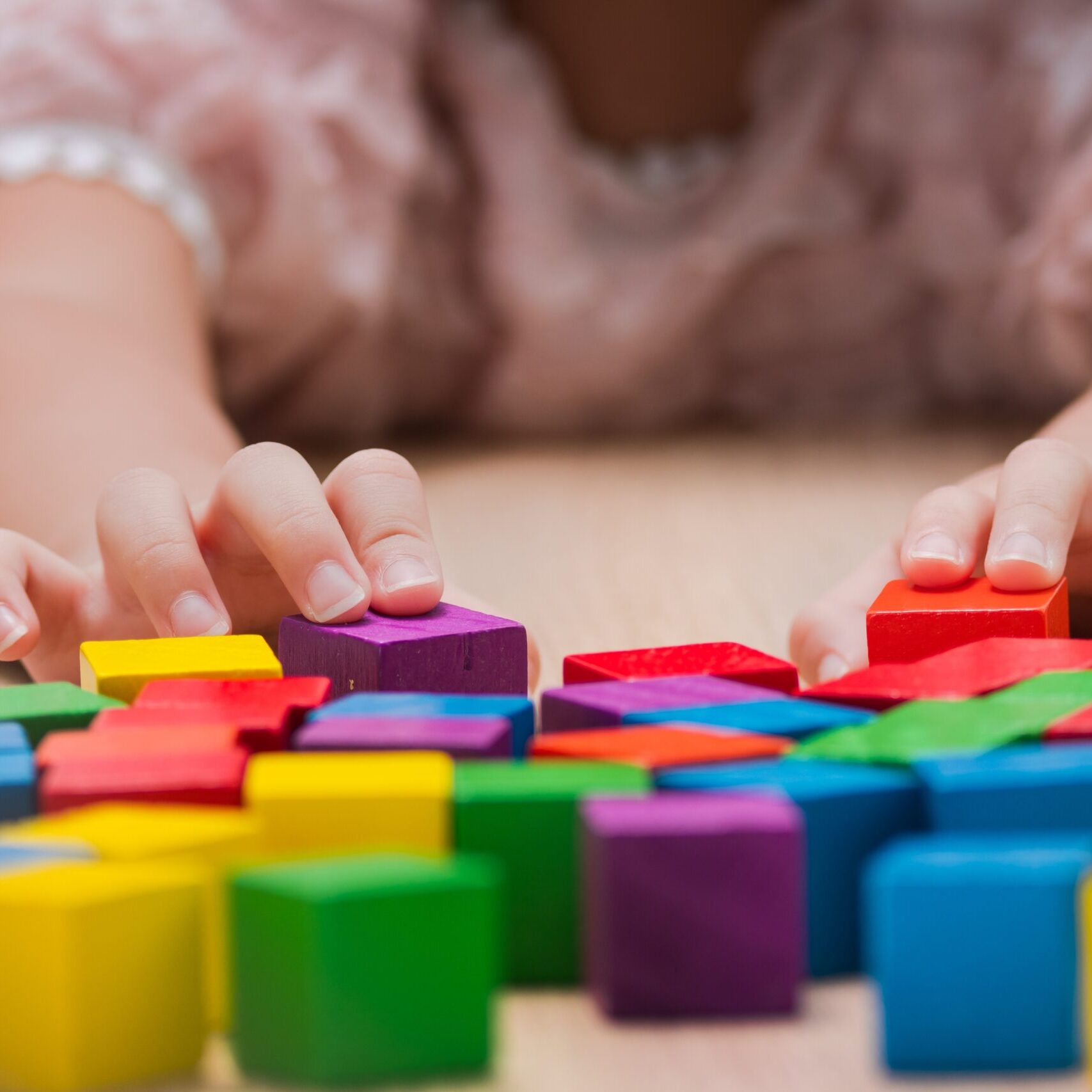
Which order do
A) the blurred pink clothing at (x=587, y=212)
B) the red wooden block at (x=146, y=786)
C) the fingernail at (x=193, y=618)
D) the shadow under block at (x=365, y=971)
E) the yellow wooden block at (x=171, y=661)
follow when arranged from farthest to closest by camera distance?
the blurred pink clothing at (x=587, y=212)
the fingernail at (x=193, y=618)
the yellow wooden block at (x=171, y=661)
the red wooden block at (x=146, y=786)
the shadow under block at (x=365, y=971)

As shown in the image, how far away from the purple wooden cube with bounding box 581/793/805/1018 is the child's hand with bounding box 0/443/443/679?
0.30m

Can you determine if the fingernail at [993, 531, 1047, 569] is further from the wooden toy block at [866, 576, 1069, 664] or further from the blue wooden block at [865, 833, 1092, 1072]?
the blue wooden block at [865, 833, 1092, 1072]

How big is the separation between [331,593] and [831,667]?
237 mm

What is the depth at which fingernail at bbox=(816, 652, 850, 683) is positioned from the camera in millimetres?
760

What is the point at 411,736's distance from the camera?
1.73ft

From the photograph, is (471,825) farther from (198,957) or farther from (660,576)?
(660,576)

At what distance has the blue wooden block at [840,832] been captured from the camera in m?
0.47

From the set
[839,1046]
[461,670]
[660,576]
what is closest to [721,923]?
[839,1046]

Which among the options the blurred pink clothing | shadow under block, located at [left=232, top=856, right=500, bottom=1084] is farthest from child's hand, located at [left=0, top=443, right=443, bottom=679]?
the blurred pink clothing

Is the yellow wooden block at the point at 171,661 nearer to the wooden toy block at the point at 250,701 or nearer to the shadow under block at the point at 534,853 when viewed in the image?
the wooden toy block at the point at 250,701

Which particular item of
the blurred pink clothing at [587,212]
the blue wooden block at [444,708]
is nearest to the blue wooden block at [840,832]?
the blue wooden block at [444,708]

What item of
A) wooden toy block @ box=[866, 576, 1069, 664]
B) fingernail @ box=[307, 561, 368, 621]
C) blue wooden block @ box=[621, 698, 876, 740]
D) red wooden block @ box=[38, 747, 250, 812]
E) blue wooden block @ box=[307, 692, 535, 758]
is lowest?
red wooden block @ box=[38, 747, 250, 812]

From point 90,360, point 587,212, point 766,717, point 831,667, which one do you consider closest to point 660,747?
point 766,717

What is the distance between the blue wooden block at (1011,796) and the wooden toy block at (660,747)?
66mm
